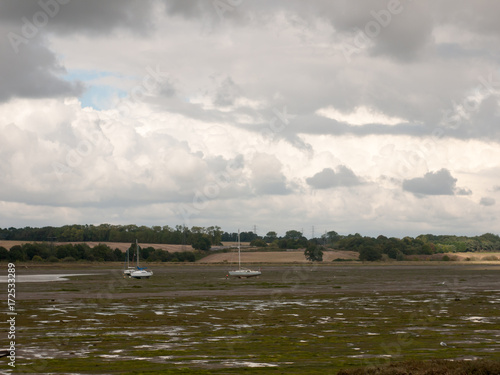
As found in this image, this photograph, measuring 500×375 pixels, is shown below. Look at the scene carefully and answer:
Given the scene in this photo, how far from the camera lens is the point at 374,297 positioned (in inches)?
2172

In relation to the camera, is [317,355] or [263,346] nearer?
[317,355]

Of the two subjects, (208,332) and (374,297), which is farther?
(374,297)

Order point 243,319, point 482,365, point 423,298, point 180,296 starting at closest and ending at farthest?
point 482,365
point 243,319
point 423,298
point 180,296

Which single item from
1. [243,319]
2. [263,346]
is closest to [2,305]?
[243,319]

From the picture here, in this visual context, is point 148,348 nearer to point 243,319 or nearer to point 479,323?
point 243,319

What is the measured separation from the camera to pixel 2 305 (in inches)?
Answer: 1891

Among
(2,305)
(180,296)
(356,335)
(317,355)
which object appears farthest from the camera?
(180,296)

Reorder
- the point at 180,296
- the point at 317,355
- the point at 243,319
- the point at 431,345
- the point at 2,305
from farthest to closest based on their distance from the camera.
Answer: the point at 180,296 → the point at 2,305 → the point at 243,319 → the point at 431,345 → the point at 317,355

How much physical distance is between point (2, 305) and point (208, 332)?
23.9 metres

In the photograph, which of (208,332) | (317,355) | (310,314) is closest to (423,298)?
(310,314)

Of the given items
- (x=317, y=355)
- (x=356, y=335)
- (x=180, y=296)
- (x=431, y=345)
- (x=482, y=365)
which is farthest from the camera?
(x=180, y=296)

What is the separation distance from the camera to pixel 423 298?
53.6 metres

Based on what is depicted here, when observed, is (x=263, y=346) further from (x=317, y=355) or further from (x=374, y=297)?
(x=374, y=297)

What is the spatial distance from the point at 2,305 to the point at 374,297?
31.7m
